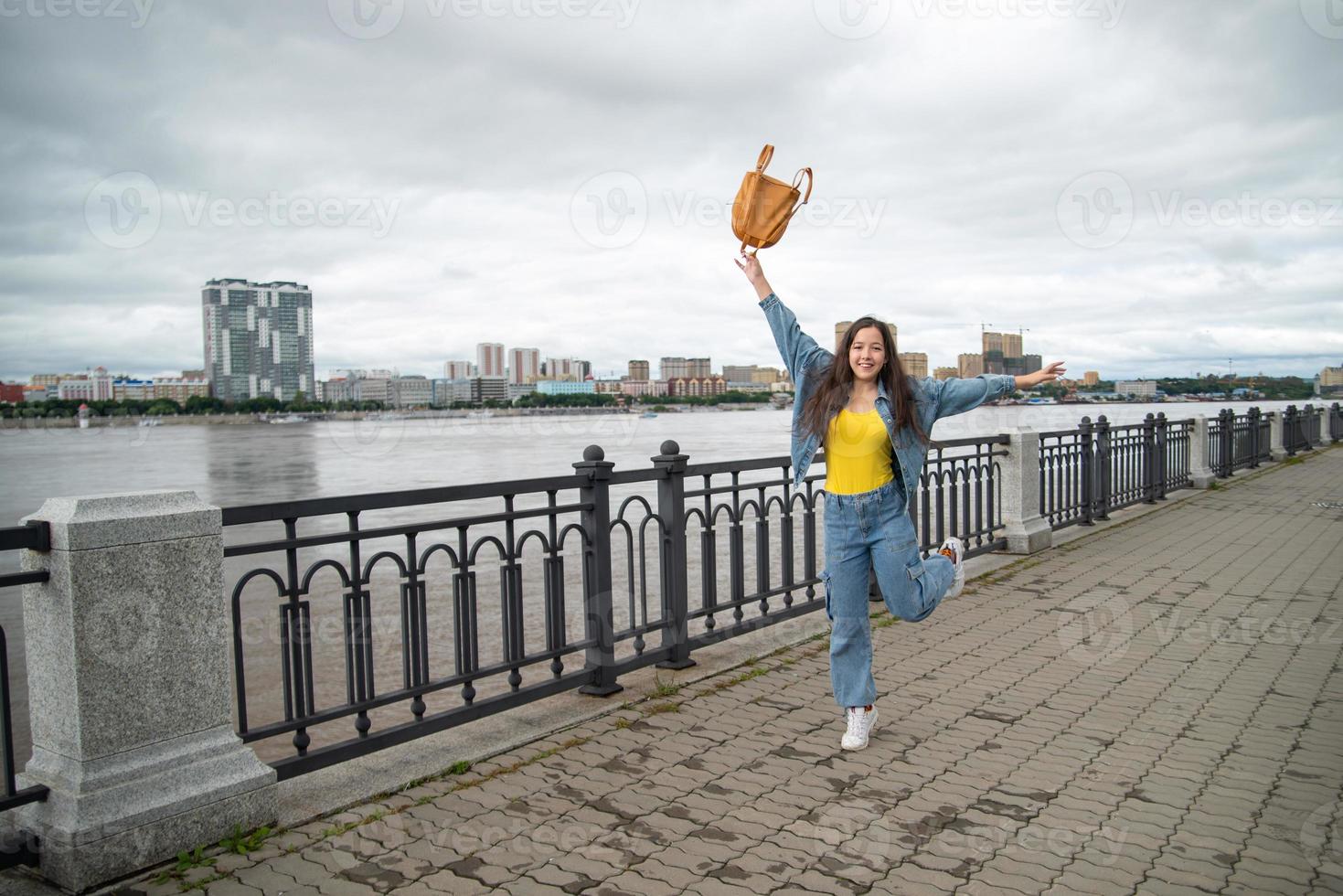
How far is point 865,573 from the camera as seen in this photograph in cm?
451

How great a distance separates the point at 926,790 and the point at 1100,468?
32.4ft

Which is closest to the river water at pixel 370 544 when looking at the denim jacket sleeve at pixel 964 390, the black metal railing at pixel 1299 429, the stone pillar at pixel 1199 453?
the stone pillar at pixel 1199 453

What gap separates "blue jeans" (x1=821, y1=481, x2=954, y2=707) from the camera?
439 cm

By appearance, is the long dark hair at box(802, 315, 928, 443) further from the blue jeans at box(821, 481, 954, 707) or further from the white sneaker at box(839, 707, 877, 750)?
the white sneaker at box(839, 707, 877, 750)

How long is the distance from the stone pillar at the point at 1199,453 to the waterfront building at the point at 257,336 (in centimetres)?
10481

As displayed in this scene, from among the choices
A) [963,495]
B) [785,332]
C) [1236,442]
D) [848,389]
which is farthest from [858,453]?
[1236,442]

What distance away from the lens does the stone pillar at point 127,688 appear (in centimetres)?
326

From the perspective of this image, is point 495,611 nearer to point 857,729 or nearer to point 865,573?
point 857,729

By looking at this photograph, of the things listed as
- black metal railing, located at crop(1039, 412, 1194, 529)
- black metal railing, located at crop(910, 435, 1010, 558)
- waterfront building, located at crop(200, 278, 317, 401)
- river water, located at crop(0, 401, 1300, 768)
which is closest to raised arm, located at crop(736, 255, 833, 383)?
river water, located at crop(0, 401, 1300, 768)

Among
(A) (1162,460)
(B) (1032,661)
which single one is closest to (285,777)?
(B) (1032,661)

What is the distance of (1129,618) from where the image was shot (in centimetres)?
730

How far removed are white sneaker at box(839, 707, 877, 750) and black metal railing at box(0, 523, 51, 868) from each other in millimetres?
3447

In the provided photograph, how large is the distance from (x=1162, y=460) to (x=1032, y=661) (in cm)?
1096

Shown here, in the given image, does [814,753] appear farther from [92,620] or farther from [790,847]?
[92,620]
